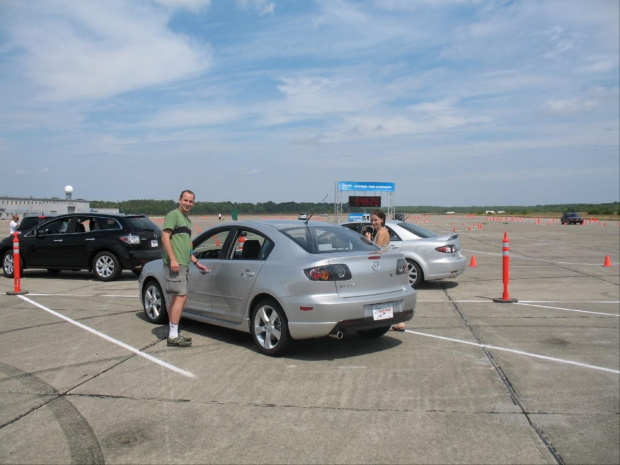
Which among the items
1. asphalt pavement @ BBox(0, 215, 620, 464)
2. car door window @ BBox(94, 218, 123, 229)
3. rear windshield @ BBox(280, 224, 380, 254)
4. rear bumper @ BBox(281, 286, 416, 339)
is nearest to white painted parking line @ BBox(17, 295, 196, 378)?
asphalt pavement @ BBox(0, 215, 620, 464)

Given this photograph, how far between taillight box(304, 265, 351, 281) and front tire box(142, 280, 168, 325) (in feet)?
9.47

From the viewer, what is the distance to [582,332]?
8.05 m

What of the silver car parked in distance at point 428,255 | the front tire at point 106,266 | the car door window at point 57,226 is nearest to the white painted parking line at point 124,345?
the front tire at point 106,266

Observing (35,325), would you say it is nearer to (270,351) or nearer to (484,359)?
(270,351)

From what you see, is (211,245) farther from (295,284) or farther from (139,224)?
(139,224)

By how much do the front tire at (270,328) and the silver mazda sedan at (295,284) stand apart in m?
0.01

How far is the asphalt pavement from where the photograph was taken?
4.09 metres

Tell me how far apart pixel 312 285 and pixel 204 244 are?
2.37 metres

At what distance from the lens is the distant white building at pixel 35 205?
5300 centimetres

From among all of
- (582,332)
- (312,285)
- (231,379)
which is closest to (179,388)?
(231,379)

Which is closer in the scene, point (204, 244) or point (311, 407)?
point (311, 407)

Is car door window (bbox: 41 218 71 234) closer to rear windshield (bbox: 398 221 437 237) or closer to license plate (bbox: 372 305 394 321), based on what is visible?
rear windshield (bbox: 398 221 437 237)

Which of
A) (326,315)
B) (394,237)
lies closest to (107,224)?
(394,237)

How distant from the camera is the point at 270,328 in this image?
6.50 meters
